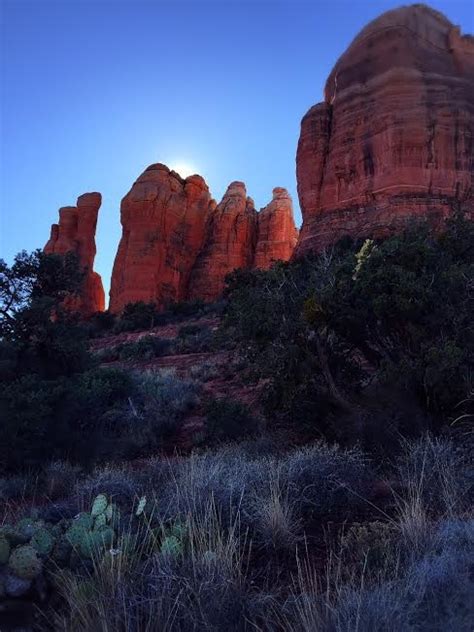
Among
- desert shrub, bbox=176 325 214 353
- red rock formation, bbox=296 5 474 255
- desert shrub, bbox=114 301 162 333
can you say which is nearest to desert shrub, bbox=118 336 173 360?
desert shrub, bbox=176 325 214 353

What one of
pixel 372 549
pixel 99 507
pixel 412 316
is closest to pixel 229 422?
pixel 412 316

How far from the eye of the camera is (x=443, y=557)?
2645mm

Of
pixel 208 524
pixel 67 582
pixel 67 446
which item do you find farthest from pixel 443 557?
pixel 67 446

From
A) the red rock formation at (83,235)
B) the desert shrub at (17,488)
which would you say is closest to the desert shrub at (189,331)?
the desert shrub at (17,488)

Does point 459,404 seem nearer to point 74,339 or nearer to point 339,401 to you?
point 339,401

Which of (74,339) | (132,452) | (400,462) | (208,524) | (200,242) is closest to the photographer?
(208,524)

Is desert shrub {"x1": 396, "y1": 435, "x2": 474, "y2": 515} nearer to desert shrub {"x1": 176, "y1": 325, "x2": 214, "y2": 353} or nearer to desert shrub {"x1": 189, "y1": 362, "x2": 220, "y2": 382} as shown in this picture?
desert shrub {"x1": 189, "y1": 362, "x2": 220, "y2": 382}

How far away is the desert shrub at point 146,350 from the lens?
21.3m

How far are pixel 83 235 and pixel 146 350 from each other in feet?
114

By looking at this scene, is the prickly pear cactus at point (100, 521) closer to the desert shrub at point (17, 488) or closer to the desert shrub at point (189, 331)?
the desert shrub at point (17, 488)

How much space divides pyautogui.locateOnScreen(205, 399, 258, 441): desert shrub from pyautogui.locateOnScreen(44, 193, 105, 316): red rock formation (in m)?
44.9

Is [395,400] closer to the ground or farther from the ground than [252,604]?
farther from the ground

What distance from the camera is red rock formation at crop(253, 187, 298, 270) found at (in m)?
50.2

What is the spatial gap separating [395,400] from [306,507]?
119 inches
